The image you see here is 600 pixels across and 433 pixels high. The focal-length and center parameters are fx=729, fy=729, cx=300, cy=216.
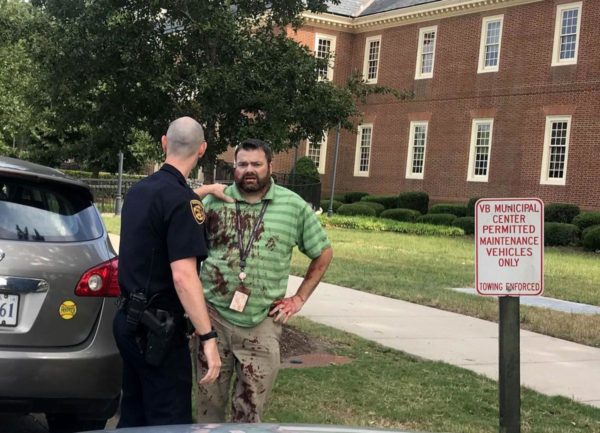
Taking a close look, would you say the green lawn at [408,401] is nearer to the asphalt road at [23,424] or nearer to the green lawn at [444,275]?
the asphalt road at [23,424]

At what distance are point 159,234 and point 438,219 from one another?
25072mm

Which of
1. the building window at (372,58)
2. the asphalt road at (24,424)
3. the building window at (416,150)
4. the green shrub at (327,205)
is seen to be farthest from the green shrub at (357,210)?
the asphalt road at (24,424)

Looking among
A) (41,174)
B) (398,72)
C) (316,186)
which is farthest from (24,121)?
(41,174)

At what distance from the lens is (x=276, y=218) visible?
360 centimetres

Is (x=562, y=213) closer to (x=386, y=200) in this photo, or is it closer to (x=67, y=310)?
(x=386, y=200)

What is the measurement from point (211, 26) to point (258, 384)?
4.06m

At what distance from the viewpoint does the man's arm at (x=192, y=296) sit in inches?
117

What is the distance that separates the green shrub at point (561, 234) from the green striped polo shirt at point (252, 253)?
20864 millimetres

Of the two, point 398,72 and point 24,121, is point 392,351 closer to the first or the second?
point 24,121

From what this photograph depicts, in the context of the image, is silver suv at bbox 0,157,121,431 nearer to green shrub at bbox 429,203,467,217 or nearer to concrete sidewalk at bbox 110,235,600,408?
concrete sidewalk at bbox 110,235,600,408

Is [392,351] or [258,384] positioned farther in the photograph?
[392,351]

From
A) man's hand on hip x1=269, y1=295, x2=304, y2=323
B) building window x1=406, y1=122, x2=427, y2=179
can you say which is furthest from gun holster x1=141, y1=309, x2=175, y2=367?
building window x1=406, y1=122, x2=427, y2=179

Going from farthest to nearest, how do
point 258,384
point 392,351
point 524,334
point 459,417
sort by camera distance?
point 524,334, point 392,351, point 459,417, point 258,384

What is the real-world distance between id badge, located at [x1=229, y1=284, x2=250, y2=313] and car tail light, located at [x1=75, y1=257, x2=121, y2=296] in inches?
28.8
